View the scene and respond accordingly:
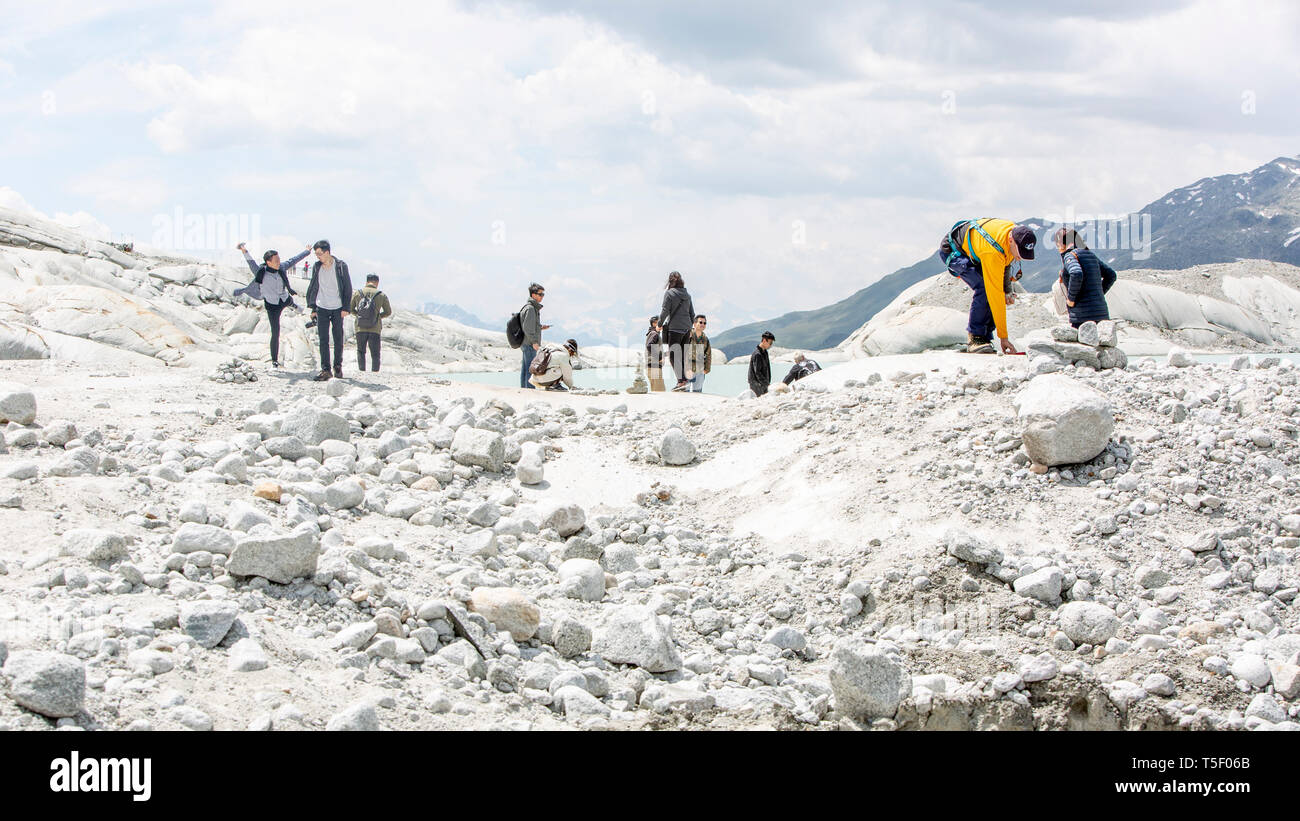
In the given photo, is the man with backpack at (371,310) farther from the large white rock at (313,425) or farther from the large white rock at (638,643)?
the large white rock at (638,643)

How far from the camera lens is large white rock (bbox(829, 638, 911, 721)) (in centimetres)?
491

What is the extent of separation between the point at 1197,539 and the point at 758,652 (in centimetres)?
347

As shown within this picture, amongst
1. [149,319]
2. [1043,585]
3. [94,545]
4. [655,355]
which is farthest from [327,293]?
[149,319]

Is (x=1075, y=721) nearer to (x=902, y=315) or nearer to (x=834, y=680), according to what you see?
(x=834, y=680)

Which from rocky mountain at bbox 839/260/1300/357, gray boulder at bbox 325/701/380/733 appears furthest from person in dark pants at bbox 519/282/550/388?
rocky mountain at bbox 839/260/1300/357

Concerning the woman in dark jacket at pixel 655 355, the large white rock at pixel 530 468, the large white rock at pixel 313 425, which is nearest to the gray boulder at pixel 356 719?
the large white rock at pixel 530 468

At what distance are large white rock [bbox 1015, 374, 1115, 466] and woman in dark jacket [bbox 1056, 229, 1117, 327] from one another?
8.31ft

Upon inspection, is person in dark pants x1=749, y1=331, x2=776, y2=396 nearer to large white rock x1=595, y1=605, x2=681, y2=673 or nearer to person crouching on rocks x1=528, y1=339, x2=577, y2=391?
person crouching on rocks x1=528, y1=339, x2=577, y2=391

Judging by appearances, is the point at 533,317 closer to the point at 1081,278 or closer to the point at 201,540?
the point at 1081,278

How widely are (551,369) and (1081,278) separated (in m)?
7.54

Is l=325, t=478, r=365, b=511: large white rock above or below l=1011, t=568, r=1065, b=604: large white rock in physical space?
above

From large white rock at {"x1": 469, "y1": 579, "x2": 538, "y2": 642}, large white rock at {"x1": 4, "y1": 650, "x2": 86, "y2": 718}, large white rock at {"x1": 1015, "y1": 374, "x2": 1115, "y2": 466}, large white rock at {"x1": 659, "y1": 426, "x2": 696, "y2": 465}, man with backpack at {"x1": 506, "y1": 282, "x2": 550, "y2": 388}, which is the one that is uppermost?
man with backpack at {"x1": 506, "y1": 282, "x2": 550, "y2": 388}

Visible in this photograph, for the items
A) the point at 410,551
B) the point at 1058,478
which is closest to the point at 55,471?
the point at 410,551

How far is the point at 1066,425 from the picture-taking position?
738cm
